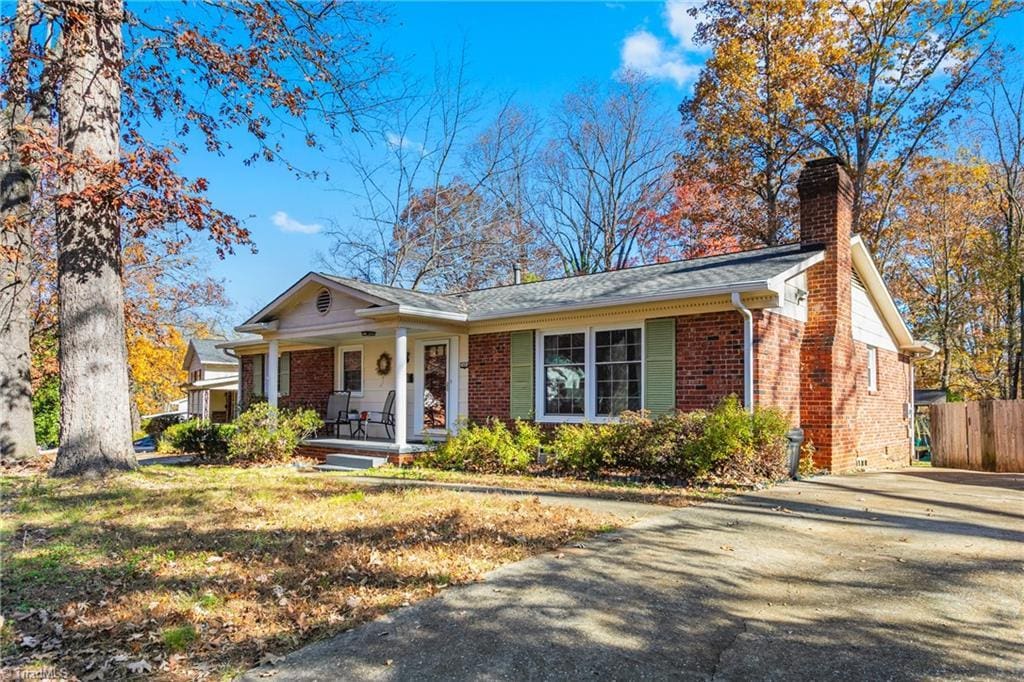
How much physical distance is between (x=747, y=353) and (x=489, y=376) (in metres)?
5.10

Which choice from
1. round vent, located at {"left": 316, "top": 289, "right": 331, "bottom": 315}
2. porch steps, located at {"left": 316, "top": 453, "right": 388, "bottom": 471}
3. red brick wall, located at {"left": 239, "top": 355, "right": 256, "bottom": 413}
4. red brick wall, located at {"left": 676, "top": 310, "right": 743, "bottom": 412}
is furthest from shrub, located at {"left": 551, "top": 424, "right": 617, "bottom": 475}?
red brick wall, located at {"left": 239, "top": 355, "right": 256, "bottom": 413}

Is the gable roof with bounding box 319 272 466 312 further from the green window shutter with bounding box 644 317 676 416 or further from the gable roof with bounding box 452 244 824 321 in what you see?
the green window shutter with bounding box 644 317 676 416

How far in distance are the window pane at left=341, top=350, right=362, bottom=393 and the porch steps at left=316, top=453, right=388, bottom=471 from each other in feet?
9.77

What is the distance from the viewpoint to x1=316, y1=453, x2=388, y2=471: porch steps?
12.1m

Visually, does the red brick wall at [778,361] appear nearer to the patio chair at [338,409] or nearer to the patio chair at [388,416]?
the patio chair at [388,416]

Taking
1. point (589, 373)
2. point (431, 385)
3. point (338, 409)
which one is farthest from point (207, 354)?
point (589, 373)

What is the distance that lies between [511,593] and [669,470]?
17.9 ft

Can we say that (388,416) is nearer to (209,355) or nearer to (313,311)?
(313,311)

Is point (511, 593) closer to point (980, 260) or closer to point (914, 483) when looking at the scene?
point (914, 483)

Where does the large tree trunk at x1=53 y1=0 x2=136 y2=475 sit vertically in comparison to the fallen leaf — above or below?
above

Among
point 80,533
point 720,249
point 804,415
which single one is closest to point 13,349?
point 80,533

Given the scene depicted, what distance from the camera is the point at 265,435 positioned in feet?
42.9

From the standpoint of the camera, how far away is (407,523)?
617 cm

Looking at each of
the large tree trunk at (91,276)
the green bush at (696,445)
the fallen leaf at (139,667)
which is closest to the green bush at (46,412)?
the large tree trunk at (91,276)
